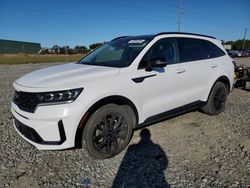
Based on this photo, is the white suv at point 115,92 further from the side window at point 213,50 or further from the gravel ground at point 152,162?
the gravel ground at point 152,162

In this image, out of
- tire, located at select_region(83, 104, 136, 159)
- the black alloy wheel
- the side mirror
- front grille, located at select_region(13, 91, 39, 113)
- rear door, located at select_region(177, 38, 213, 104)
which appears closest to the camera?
front grille, located at select_region(13, 91, 39, 113)

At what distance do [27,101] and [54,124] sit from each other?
52 cm

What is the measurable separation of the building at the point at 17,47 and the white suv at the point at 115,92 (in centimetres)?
5515

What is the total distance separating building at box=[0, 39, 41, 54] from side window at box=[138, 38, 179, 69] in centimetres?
5528

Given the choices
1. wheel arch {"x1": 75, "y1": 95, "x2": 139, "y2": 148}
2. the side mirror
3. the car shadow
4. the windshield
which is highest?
the windshield

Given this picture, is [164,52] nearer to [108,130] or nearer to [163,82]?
[163,82]

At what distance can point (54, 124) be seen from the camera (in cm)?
275

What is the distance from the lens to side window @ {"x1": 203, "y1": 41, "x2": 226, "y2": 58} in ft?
15.8

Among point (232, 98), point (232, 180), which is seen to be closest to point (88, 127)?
point (232, 180)

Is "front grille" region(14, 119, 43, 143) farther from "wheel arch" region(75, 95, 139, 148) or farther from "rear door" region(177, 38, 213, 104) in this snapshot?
"rear door" region(177, 38, 213, 104)

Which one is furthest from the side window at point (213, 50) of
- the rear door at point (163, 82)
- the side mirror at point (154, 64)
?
the side mirror at point (154, 64)

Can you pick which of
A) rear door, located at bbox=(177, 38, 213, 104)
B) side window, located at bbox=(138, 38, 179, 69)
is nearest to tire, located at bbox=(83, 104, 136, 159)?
side window, located at bbox=(138, 38, 179, 69)

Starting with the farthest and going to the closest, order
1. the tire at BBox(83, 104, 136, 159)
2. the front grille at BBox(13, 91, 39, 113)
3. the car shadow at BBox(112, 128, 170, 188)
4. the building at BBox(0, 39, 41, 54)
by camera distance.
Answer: the building at BBox(0, 39, 41, 54)
the tire at BBox(83, 104, 136, 159)
the front grille at BBox(13, 91, 39, 113)
the car shadow at BBox(112, 128, 170, 188)

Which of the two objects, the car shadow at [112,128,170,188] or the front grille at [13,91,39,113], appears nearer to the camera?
the car shadow at [112,128,170,188]
